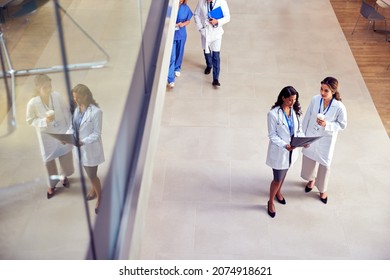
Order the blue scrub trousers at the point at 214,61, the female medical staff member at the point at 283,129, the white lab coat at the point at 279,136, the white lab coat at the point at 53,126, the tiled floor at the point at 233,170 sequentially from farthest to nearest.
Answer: the blue scrub trousers at the point at 214,61, the white lab coat at the point at 279,136, the female medical staff member at the point at 283,129, the tiled floor at the point at 233,170, the white lab coat at the point at 53,126

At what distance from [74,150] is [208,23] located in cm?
560

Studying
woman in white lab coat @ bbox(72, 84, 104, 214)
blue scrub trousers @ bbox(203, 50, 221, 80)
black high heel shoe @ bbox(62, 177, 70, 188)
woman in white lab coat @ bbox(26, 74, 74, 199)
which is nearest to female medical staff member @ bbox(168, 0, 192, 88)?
blue scrub trousers @ bbox(203, 50, 221, 80)

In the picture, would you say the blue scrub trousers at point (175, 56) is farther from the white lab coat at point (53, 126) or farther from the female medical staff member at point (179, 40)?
the white lab coat at point (53, 126)

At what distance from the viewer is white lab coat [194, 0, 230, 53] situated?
7285 mm

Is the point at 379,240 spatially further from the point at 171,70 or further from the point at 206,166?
the point at 171,70

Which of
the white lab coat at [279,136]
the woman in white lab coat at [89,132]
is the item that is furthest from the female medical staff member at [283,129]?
the woman in white lab coat at [89,132]

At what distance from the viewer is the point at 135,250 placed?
10.1 feet

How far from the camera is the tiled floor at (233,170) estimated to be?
3.36 metres

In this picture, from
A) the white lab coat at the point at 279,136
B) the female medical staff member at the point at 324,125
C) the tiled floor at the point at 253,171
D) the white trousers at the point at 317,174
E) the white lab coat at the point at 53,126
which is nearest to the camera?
the white lab coat at the point at 53,126

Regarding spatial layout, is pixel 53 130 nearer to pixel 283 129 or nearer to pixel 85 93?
pixel 85 93

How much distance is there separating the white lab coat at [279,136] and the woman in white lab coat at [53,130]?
8.05ft

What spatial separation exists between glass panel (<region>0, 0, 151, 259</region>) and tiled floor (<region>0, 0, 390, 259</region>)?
2cm

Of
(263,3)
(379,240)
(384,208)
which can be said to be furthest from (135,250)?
(263,3)

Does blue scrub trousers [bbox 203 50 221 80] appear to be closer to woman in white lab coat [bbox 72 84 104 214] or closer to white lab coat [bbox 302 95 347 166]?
white lab coat [bbox 302 95 347 166]
